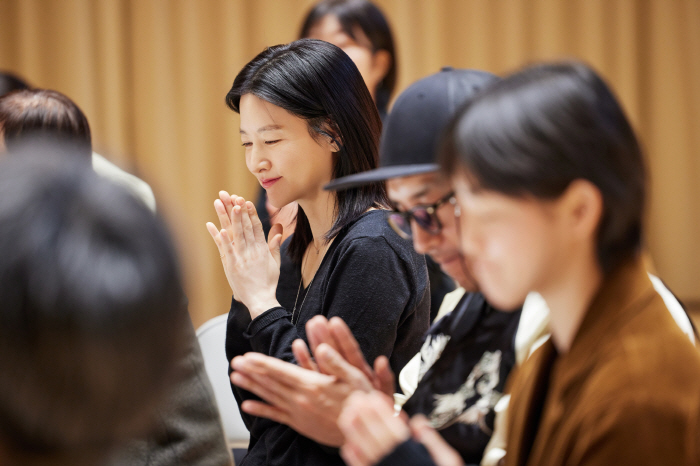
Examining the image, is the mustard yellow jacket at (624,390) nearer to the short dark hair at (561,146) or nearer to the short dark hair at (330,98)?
the short dark hair at (561,146)

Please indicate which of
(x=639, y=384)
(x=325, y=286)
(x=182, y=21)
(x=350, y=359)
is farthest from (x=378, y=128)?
(x=182, y=21)

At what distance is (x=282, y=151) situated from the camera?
51.8 inches

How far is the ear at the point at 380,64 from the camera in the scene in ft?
7.75

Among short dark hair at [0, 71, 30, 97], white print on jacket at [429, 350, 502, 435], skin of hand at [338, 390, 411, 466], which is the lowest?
white print on jacket at [429, 350, 502, 435]

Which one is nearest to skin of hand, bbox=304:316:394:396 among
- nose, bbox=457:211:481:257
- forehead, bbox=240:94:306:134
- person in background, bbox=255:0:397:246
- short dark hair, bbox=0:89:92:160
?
nose, bbox=457:211:481:257

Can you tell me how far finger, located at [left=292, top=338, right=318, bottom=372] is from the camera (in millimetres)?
963

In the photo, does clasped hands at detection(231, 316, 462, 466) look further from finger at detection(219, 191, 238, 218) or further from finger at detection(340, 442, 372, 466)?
finger at detection(219, 191, 238, 218)

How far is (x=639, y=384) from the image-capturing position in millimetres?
671

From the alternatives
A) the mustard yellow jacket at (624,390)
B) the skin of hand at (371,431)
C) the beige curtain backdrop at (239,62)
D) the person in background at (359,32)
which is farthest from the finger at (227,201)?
the beige curtain backdrop at (239,62)

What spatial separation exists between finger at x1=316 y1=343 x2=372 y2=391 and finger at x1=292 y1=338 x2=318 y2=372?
3 centimetres

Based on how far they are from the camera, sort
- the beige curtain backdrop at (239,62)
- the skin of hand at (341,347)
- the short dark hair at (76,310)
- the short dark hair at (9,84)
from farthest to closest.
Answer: the beige curtain backdrop at (239,62)
the short dark hair at (9,84)
the skin of hand at (341,347)
the short dark hair at (76,310)

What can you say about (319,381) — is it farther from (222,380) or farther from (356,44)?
(356,44)

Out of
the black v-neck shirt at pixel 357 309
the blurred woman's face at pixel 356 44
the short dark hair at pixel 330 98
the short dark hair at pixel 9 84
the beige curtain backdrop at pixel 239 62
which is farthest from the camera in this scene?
the beige curtain backdrop at pixel 239 62

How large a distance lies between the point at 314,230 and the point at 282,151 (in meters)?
0.20
